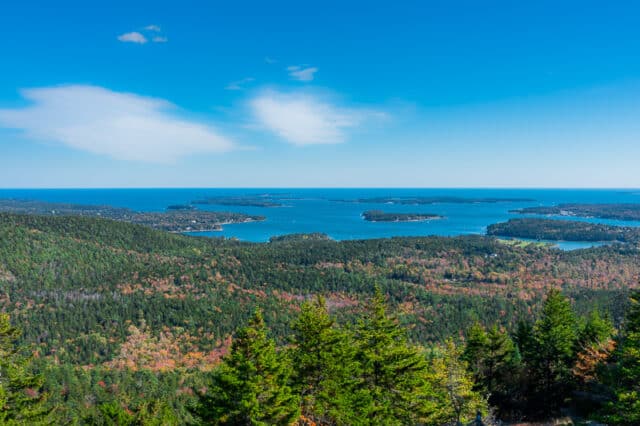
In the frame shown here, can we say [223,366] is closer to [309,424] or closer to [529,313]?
[309,424]

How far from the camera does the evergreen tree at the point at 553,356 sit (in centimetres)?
4506

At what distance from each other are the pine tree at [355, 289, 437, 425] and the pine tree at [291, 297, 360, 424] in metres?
1.55

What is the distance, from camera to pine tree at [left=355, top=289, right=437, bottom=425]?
2692 cm

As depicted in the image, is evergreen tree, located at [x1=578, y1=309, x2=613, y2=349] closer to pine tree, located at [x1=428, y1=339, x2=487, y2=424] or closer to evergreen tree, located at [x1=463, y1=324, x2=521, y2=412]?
evergreen tree, located at [x1=463, y1=324, x2=521, y2=412]

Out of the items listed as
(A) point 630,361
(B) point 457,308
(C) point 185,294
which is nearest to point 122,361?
(C) point 185,294

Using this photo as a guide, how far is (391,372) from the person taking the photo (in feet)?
88.3

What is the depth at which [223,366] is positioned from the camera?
21766 mm

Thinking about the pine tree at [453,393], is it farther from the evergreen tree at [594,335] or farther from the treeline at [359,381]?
the evergreen tree at [594,335]

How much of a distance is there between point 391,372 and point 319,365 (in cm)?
495

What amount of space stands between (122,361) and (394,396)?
294 ft

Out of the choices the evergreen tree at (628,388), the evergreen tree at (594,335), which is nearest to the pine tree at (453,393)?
the evergreen tree at (628,388)

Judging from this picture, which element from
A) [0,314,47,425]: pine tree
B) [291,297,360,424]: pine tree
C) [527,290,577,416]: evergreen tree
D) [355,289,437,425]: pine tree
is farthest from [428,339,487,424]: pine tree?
[0,314,47,425]: pine tree

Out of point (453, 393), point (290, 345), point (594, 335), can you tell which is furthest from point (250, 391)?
point (290, 345)

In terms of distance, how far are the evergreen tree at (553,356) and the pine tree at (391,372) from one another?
82.0ft
